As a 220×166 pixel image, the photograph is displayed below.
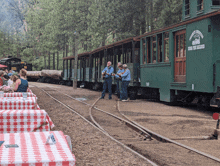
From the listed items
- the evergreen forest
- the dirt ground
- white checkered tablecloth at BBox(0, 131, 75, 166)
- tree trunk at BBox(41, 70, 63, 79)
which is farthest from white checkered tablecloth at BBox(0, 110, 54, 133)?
tree trunk at BBox(41, 70, 63, 79)

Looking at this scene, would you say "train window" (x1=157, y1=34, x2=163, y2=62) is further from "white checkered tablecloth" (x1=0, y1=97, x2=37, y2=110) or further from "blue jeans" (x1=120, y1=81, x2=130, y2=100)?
"white checkered tablecloth" (x1=0, y1=97, x2=37, y2=110)

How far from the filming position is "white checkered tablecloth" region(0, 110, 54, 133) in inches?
181

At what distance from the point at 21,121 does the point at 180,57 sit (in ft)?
31.0

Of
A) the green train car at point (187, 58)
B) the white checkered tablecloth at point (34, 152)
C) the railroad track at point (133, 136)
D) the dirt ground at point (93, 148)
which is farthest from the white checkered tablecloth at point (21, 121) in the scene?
the green train car at point (187, 58)

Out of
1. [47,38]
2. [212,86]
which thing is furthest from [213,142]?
[47,38]

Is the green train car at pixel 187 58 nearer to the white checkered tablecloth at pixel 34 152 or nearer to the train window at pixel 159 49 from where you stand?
the train window at pixel 159 49

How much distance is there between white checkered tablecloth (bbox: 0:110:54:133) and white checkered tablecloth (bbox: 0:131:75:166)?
1621 millimetres

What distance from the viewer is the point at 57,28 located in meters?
47.0

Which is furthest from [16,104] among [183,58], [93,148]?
[183,58]

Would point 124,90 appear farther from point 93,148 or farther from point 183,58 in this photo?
point 93,148

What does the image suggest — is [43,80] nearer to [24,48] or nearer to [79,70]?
[79,70]

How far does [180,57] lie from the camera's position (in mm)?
13180

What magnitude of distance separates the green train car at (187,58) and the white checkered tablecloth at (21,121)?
7.30m

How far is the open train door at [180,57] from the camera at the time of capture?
12.9m
